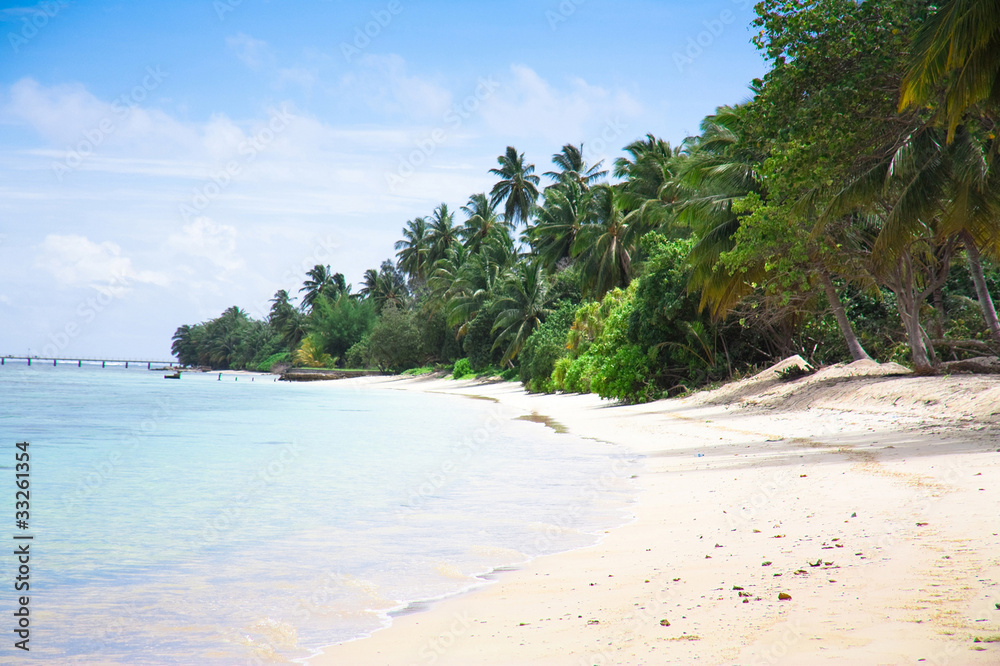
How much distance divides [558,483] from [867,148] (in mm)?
8079

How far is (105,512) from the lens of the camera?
25.1 feet

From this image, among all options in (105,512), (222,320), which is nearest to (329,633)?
(105,512)

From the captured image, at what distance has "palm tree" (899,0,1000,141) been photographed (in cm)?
749

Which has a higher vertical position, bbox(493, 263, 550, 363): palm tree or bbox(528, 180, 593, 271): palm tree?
bbox(528, 180, 593, 271): palm tree

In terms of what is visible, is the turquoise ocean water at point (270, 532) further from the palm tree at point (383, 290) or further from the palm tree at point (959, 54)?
the palm tree at point (383, 290)

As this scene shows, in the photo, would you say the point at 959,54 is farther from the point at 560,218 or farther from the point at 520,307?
the point at 520,307

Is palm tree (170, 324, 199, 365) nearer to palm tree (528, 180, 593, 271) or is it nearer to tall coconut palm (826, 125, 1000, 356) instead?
palm tree (528, 180, 593, 271)

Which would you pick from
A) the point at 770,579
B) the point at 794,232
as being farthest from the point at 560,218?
the point at 770,579

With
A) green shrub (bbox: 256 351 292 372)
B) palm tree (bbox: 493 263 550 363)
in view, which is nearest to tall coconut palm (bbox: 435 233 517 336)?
palm tree (bbox: 493 263 550 363)

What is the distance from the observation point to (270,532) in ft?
21.5

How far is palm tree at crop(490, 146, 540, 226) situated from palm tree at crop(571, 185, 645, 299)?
678 inches

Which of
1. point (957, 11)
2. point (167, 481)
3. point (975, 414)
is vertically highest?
point (957, 11)

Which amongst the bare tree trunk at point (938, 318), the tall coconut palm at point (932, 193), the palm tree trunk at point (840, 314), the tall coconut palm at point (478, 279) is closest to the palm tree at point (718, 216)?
the palm tree trunk at point (840, 314)

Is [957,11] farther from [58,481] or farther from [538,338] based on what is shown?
[538,338]
